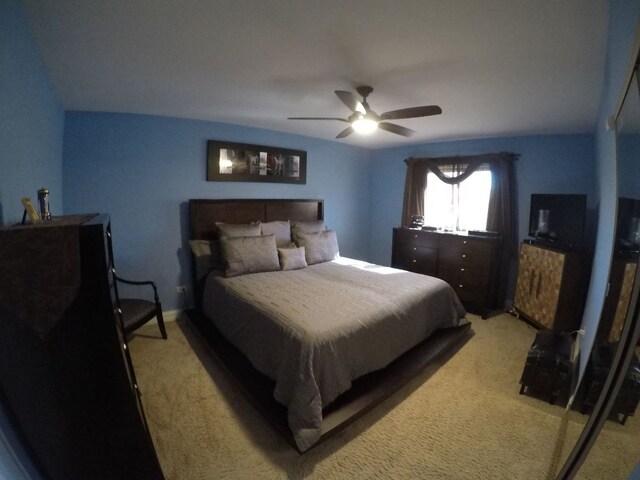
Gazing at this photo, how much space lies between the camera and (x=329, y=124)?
3.35m

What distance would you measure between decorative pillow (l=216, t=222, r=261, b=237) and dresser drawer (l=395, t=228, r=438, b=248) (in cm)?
236

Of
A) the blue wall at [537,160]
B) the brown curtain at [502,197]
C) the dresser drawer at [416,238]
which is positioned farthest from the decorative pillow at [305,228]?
the brown curtain at [502,197]

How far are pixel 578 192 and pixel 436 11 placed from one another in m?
3.42

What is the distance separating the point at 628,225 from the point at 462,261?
9.49 ft

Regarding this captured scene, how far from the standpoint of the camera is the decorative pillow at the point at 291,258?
10.4 feet

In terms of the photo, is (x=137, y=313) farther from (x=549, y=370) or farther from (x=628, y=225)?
(x=549, y=370)

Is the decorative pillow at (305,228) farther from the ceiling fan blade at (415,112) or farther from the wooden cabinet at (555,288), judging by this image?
the wooden cabinet at (555,288)

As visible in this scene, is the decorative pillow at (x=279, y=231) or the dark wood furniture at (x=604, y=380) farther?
the decorative pillow at (x=279, y=231)

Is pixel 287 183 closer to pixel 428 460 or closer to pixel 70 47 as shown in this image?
pixel 70 47

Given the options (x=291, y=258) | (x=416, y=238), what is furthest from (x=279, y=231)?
(x=416, y=238)

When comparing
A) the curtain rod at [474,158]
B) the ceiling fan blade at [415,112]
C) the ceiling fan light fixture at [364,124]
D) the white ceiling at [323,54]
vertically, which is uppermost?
the white ceiling at [323,54]

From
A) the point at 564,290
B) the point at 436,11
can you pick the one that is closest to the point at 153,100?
the point at 436,11

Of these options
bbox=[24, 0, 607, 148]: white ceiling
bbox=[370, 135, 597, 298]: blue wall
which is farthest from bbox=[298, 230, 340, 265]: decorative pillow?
→ bbox=[370, 135, 597, 298]: blue wall

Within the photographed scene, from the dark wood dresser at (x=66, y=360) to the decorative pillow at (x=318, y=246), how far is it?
8.12 feet
